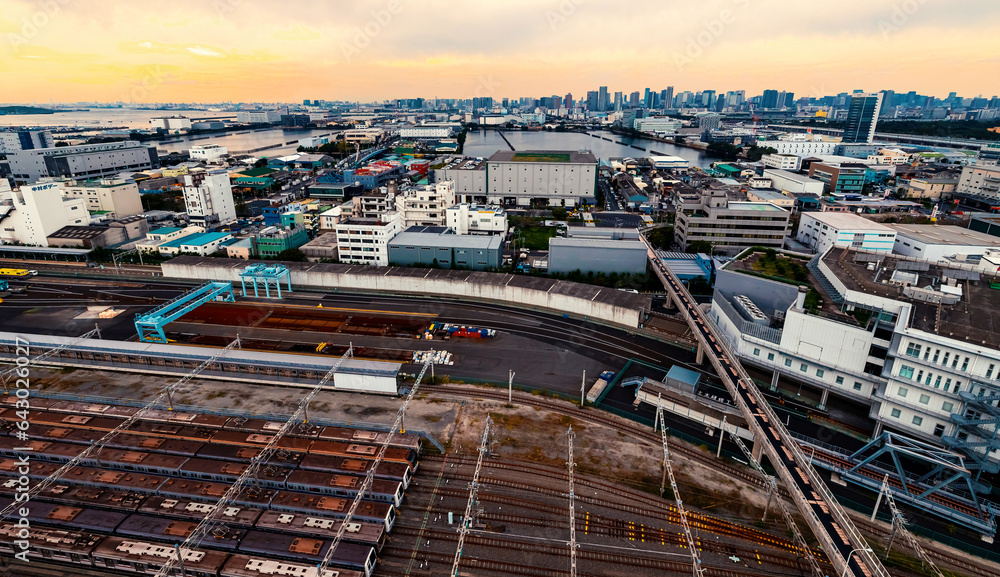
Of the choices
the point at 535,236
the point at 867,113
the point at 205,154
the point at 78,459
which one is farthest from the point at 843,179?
the point at 205,154

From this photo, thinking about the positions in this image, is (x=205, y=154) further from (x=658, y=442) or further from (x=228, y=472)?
(x=658, y=442)

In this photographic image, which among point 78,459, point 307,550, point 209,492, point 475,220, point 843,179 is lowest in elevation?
point 209,492

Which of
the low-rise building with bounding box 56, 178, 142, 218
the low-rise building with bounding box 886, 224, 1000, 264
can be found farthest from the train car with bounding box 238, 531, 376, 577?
the low-rise building with bounding box 56, 178, 142, 218

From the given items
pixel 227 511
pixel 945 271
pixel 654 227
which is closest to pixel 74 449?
pixel 227 511

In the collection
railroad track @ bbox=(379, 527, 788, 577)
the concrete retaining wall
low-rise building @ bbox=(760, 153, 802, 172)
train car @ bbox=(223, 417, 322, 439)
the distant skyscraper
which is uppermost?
the distant skyscraper

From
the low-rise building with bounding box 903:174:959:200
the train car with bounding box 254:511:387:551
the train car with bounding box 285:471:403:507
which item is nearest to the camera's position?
the train car with bounding box 254:511:387:551

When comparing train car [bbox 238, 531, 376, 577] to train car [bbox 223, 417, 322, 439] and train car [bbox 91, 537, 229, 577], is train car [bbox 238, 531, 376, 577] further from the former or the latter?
train car [bbox 223, 417, 322, 439]
